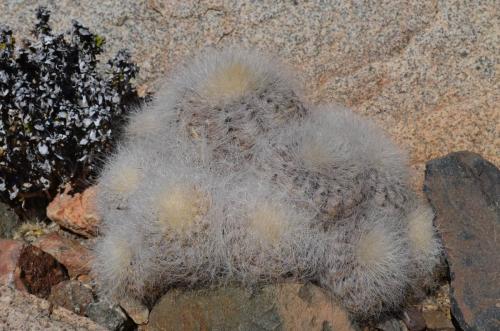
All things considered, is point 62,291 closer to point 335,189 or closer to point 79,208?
→ point 79,208

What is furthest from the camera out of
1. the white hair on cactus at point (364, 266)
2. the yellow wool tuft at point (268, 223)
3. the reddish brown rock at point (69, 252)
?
the reddish brown rock at point (69, 252)

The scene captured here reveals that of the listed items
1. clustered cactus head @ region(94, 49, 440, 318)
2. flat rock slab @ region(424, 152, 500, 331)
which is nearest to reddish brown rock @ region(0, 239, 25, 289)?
clustered cactus head @ region(94, 49, 440, 318)

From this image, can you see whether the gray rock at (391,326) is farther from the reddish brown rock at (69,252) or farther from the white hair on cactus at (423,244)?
the reddish brown rock at (69,252)

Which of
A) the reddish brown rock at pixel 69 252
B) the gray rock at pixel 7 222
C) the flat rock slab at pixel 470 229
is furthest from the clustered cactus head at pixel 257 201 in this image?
the gray rock at pixel 7 222

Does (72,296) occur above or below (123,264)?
below

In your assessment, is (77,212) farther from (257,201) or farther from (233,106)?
(257,201)

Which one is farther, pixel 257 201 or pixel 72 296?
pixel 72 296

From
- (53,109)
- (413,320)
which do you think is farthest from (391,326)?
(53,109)
